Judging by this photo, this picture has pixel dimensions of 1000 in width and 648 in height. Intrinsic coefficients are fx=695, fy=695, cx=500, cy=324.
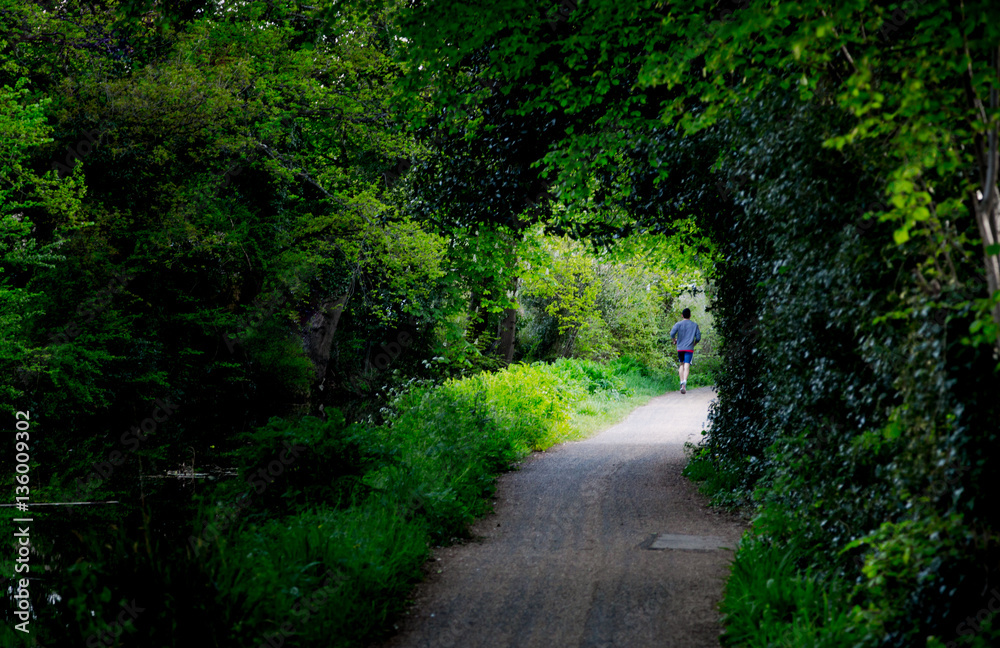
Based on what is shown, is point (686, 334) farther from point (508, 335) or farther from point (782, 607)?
point (782, 607)

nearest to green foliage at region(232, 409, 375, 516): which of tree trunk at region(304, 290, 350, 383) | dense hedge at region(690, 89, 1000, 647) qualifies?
dense hedge at region(690, 89, 1000, 647)

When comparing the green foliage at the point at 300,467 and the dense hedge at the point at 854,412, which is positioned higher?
the dense hedge at the point at 854,412

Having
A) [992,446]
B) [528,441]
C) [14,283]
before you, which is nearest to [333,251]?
[14,283]

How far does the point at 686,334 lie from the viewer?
61.1ft

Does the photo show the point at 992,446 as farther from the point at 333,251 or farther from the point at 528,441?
the point at 333,251

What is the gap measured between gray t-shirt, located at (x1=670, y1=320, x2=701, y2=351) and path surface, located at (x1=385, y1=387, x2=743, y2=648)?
887cm

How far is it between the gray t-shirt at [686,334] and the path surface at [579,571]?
8.87 meters

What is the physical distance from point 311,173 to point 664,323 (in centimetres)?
1736

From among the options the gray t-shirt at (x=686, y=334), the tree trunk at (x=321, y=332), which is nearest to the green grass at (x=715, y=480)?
the gray t-shirt at (x=686, y=334)

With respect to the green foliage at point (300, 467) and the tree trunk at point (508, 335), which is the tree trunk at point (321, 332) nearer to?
the tree trunk at point (508, 335)

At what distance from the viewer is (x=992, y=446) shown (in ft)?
10.4

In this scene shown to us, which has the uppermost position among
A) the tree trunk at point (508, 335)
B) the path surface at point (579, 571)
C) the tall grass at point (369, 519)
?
the tree trunk at point (508, 335)

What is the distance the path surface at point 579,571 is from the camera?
486 cm

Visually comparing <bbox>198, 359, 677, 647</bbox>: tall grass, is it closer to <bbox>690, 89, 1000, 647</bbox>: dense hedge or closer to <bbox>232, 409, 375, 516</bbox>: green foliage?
<bbox>232, 409, 375, 516</bbox>: green foliage
